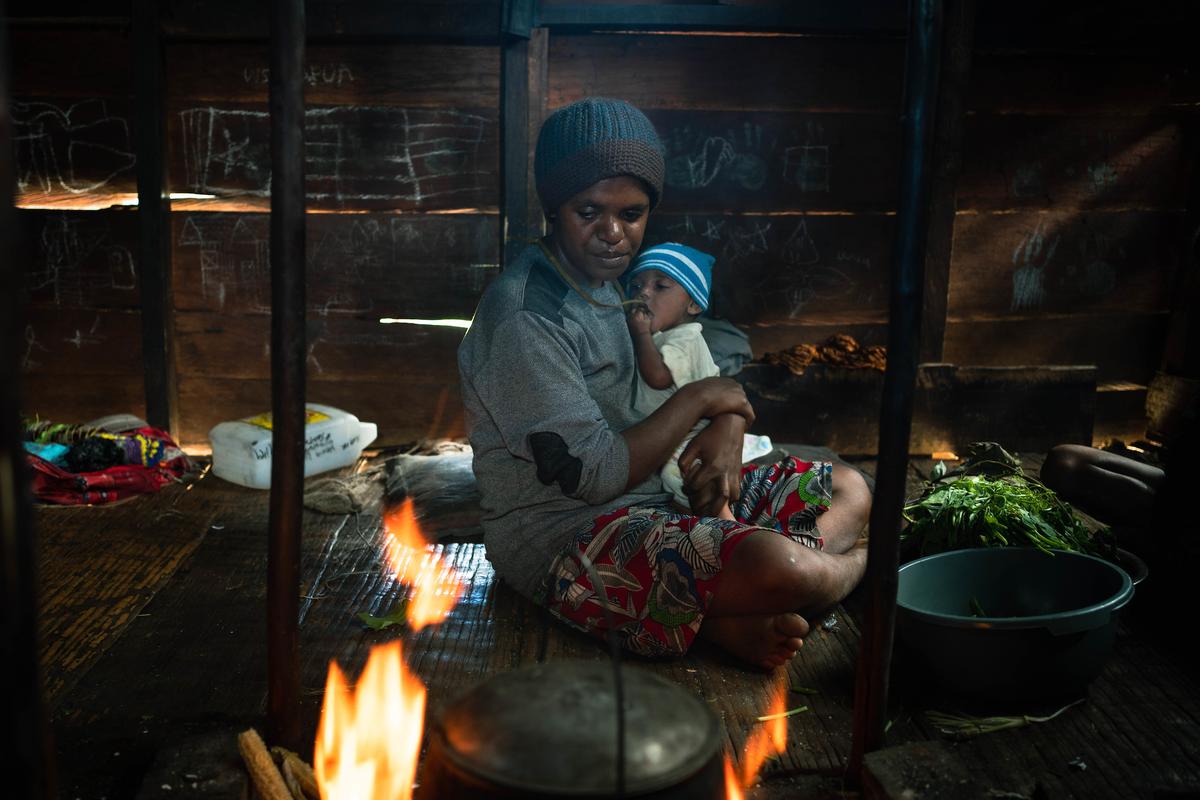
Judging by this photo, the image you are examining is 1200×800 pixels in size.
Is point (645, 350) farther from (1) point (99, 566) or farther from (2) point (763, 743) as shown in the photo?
(1) point (99, 566)

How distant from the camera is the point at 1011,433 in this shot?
17.2ft

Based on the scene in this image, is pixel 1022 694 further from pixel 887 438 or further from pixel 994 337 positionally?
pixel 994 337

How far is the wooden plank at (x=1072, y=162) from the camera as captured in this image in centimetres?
527

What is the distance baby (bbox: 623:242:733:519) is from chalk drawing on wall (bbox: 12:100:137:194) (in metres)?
3.12

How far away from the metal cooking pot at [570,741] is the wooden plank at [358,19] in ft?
13.2

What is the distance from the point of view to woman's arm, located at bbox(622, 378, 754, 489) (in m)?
2.85

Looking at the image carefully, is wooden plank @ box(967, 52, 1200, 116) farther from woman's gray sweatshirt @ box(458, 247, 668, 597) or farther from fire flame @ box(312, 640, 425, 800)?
fire flame @ box(312, 640, 425, 800)

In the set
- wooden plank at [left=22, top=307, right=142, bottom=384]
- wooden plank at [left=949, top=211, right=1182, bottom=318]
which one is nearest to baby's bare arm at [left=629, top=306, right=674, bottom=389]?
wooden plank at [left=949, top=211, right=1182, bottom=318]

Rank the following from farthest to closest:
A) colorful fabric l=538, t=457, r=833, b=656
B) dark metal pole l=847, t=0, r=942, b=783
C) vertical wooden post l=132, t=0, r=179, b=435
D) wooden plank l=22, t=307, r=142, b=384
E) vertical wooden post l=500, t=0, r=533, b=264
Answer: wooden plank l=22, t=307, r=142, b=384
vertical wooden post l=132, t=0, r=179, b=435
vertical wooden post l=500, t=0, r=533, b=264
colorful fabric l=538, t=457, r=833, b=656
dark metal pole l=847, t=0, r=942, b=783

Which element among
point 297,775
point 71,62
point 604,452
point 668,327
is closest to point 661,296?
point 668,327

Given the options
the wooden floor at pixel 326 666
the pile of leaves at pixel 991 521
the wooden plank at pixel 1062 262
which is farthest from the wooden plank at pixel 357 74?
the pile of leaves at pixel 991 521

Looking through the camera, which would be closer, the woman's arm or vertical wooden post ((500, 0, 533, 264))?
the woman's arm

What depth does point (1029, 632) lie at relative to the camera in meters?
2.45

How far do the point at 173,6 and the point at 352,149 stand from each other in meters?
1.05
